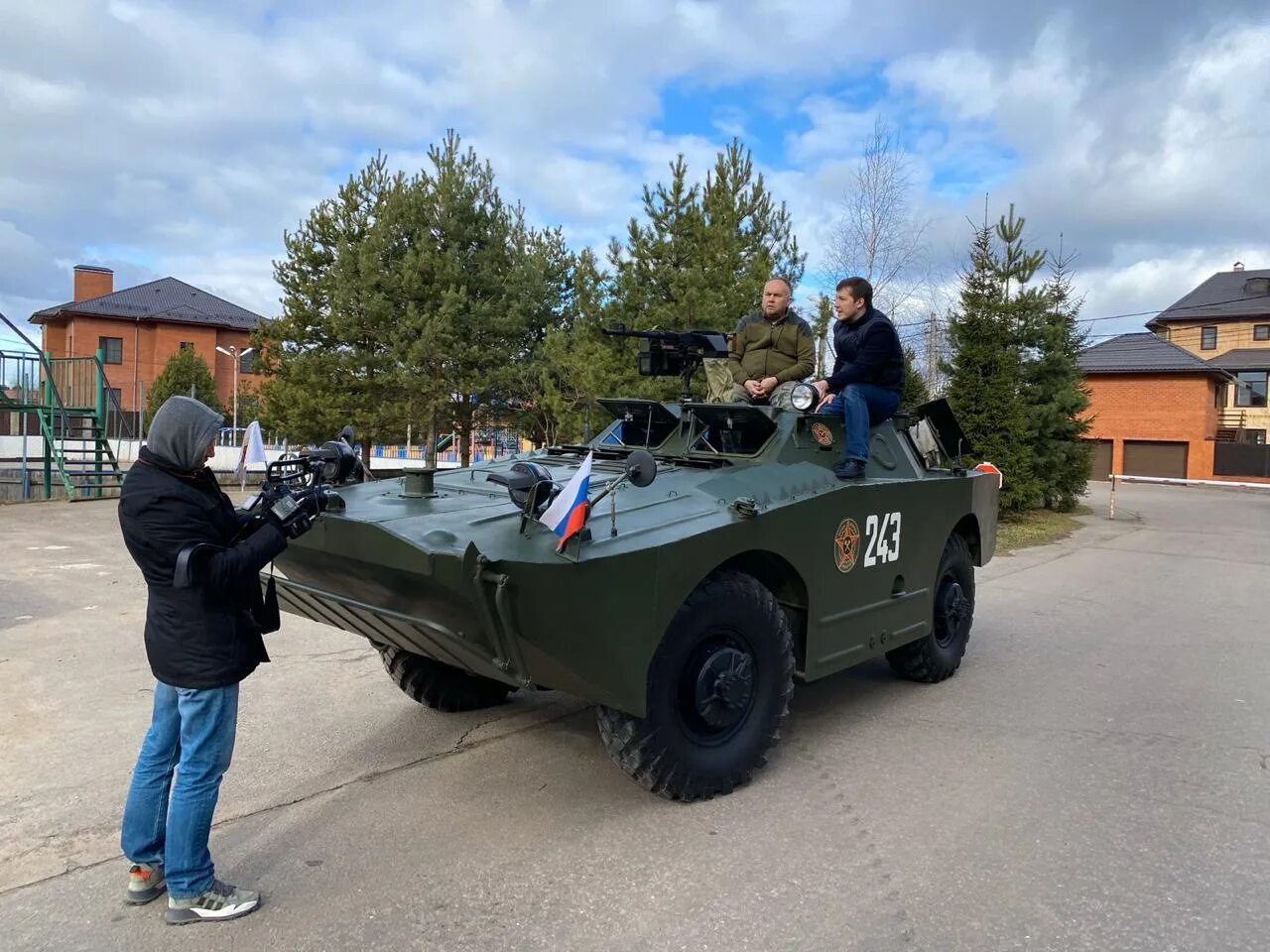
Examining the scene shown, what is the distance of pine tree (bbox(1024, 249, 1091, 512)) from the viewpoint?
1861 centimetres

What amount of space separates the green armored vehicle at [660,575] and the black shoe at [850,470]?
0.29ft

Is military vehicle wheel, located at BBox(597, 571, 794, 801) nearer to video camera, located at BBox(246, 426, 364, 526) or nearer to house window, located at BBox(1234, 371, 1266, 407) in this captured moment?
video camera, located at BBox(246, 426, 364, 526)

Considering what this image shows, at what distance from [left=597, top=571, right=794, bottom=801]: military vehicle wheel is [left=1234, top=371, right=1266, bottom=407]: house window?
48.2 meters

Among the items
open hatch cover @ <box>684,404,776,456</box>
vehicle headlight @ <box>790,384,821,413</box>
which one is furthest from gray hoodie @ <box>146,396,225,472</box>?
vehicle headlight @ <box>790,384,821,413</box>

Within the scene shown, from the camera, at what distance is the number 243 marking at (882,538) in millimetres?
Answer: 5027

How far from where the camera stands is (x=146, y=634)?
3.12 meters

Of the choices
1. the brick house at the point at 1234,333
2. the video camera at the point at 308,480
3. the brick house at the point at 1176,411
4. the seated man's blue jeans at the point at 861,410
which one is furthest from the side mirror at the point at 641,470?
the brick house at the point at 1234,333

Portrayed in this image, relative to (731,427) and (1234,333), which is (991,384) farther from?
(1234,333)

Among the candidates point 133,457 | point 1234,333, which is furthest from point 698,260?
point 1234,333

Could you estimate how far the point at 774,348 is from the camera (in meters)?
6.26

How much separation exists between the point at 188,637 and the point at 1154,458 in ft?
142

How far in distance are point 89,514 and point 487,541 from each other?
1313 centimetres

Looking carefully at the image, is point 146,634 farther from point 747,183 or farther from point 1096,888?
point 747,183

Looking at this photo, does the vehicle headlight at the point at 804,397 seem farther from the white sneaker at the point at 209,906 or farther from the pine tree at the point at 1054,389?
the pine tree at the point at 1054,389
